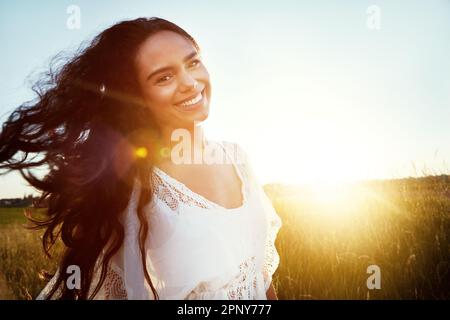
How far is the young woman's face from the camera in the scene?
2.28 metres

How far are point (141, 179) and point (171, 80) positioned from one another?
626 mm

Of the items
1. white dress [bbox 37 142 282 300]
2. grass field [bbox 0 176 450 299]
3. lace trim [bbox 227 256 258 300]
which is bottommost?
grass field [bbox 0 176 450 299]

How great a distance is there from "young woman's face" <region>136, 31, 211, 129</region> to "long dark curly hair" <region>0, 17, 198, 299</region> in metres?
0.07

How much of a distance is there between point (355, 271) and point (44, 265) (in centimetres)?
320

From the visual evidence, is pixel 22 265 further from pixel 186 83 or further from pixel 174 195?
pixel 186 83

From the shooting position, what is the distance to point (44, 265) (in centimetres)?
415

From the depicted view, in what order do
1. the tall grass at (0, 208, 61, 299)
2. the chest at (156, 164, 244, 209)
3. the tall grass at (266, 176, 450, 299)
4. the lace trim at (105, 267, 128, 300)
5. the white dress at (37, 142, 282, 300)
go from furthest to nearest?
the tall grass at (0, 208, 61, 299) → the tall grass at (266, 176, 450, 299) → the chest at (156, 164, 244, 209) → the lace trim at (105, 267, 128, 300) → the white dress at (37, 142, 282, 300)

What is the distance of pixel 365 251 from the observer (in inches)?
124

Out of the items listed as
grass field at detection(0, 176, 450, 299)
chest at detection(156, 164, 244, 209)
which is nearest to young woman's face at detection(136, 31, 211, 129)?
chest at detection(156, 164, 244, 209)

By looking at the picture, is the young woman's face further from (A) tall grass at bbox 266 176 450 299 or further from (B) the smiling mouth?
(A) tall grass at bbox 266 176 450 299

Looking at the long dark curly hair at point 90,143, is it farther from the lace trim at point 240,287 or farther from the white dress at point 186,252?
the lace trim at point 240,287

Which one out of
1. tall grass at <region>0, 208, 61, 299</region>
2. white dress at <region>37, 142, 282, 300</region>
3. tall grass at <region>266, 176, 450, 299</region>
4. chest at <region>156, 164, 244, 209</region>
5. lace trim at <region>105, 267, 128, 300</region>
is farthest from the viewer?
tall grass at <region>0, 208, 61, 299</region>

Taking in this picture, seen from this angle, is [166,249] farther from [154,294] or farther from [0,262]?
[0,262]
